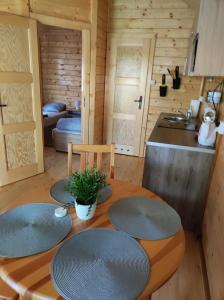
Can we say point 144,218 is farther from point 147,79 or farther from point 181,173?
point 147,79

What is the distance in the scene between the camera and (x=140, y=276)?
833mm

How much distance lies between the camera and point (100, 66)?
3.78 meters

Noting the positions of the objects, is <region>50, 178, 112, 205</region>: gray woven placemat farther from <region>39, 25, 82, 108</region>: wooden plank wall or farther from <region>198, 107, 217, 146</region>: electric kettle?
<region>39, 25, 82, 108</region>: wooden plank wall

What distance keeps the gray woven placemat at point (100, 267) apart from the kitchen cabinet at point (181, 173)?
1.17 metres

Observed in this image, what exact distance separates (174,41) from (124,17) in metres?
0.93

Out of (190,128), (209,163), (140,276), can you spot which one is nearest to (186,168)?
(209,163)

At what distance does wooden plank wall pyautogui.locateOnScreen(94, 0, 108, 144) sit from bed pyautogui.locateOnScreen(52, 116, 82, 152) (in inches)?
14.7

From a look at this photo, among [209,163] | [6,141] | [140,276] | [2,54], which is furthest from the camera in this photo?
[6,141]

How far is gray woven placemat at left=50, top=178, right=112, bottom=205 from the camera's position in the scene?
130cm

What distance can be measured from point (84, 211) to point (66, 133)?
3183mm

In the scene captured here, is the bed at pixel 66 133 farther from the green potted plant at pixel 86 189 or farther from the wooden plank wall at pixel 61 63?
the green potted plant at pixel 86 189

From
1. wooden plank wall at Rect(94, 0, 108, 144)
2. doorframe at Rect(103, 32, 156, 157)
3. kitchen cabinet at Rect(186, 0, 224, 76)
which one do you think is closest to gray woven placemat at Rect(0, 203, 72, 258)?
kitchen cabinet at Rect(186, 0, 224, 76)

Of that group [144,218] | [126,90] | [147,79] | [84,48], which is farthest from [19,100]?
[144,218]

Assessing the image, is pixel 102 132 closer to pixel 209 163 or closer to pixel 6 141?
pixel 6 141
